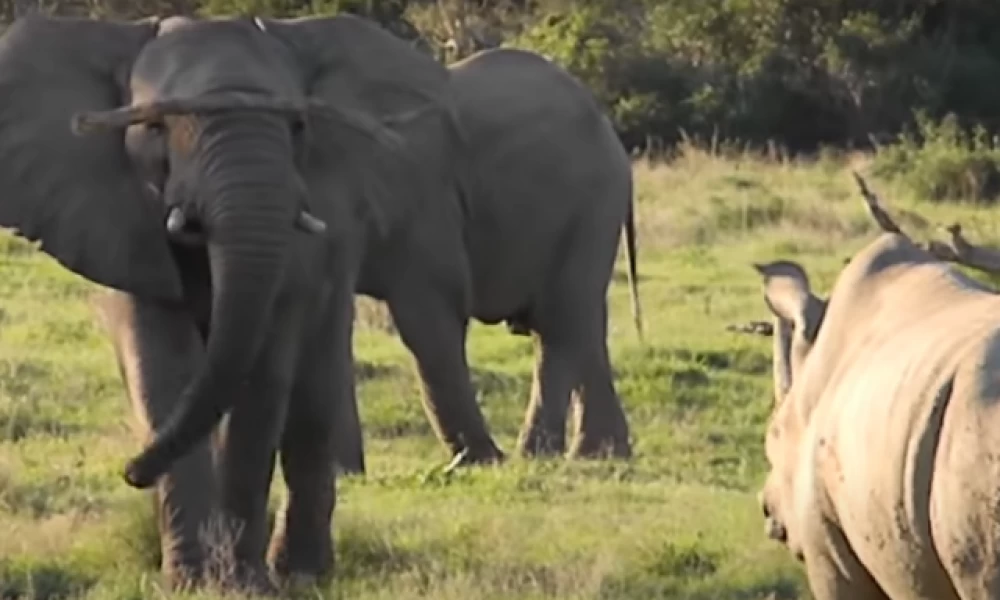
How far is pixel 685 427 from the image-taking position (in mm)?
11945

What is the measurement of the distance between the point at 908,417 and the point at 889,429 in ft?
0.26

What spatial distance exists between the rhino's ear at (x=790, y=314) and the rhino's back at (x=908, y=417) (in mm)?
309

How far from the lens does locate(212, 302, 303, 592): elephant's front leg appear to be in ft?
25.7

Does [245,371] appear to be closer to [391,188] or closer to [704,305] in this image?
[391,188]

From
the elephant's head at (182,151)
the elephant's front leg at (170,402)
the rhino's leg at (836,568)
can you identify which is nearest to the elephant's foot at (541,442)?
the elephant's head at (182,151)

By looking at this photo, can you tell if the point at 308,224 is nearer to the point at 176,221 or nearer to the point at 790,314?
the point at 176,221

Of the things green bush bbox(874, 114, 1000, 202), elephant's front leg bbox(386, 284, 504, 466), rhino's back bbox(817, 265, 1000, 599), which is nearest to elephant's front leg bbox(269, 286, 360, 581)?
elephant's front leg bbox(386, 284, 504, 466)

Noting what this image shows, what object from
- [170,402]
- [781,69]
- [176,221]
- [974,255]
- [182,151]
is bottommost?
[781,69]

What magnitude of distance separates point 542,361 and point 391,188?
3287mm

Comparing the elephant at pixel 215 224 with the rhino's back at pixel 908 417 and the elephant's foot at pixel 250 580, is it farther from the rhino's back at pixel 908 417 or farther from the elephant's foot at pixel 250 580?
the rhino's back at pixel 908 417

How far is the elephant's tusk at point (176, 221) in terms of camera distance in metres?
7.45

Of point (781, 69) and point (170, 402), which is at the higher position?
point (170, 402)

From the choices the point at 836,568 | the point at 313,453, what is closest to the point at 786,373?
the point at 836,568

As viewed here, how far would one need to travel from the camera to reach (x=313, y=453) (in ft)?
27.5
